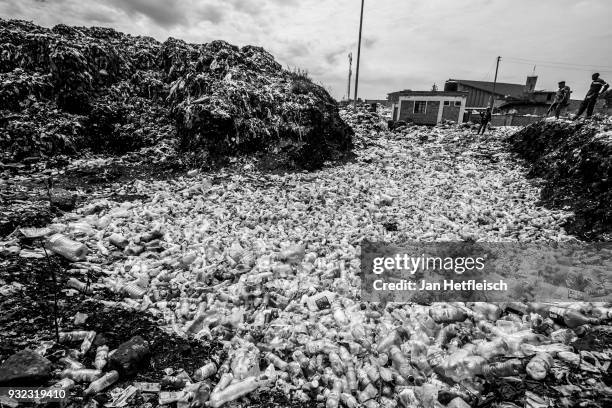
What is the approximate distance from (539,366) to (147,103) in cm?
1312

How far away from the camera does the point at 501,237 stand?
5.52 metres

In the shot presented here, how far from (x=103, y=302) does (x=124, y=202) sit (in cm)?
355

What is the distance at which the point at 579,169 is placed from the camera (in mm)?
7371

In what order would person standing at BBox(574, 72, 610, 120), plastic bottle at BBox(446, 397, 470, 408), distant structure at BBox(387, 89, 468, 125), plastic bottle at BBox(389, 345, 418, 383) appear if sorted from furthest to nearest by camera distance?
distant structure at BBox(387, 89, 468, 125) < person standing at BBox(574, 72, 610, 120) < plastic bottle at BBox(389, 345, 418, 383) < plastic bottle at BBox(446, 397, 470, 408)

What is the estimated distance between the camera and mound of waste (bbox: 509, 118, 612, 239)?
5.69 meters

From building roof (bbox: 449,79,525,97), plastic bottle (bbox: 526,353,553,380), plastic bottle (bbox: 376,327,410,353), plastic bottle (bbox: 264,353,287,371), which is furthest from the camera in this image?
building roof (bbox: 449,79,525,97)

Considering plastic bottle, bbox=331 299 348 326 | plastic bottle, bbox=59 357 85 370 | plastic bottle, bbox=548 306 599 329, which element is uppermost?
plastic bottle, bbox=548 306 599 329

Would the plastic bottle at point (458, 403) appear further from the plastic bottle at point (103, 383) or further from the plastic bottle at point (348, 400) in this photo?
the plastic bottle at point (103, 383)

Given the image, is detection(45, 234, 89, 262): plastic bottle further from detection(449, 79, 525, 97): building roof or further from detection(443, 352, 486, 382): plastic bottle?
detection(449, 79, 525, 97): building roof

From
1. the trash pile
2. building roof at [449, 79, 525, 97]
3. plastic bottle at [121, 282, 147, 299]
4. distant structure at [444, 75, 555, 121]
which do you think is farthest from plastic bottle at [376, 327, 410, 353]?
building roof at [449, 79, 525, 97]

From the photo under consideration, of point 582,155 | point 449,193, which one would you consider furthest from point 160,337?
point 582,155

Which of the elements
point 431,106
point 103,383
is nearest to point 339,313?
point 103,383

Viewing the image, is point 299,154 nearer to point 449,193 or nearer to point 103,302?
point 449,193

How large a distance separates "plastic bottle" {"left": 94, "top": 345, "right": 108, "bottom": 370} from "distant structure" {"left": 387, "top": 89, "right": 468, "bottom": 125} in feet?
79.7
